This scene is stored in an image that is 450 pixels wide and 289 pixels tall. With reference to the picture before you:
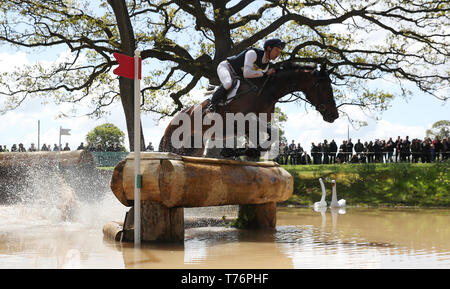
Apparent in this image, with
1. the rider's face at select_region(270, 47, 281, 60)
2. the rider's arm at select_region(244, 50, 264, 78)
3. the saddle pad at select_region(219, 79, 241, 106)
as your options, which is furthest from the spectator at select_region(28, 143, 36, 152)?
the rider's face at select_region(270, 47, 281, 60)

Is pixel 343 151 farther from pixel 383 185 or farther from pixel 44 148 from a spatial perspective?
pixel 44 148

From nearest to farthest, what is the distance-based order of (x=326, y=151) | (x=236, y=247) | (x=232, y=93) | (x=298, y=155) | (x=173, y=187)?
(x=173, y=187)
(x=236, y=247)
(x=232, y=93)
(x=326, y=151)
(x=298, y=155)

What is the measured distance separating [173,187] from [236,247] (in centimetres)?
95

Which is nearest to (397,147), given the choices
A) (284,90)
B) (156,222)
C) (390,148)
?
(390,148)

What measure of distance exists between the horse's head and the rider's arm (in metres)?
0.77

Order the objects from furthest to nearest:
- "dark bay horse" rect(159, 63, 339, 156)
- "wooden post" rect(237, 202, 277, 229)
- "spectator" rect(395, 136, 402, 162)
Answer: "spectator" rect(395, 136, 402, 162) < "wooden post" rect(237, 202, 277, 229) < "dark bay horse" rect(159, 63, 339, 156)

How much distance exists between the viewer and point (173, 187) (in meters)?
5.32

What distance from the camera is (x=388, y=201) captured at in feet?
49.2

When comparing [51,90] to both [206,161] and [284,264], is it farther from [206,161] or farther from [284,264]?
[284,264]

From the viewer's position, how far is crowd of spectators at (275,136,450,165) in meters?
20.8

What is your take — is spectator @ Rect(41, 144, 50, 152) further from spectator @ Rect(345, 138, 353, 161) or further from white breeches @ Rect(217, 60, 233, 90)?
white breeches @ Rect(217, 60, 233, 90)

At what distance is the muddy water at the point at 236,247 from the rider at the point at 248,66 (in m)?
2.11

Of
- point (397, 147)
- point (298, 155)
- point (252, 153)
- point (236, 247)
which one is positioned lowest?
point (236, 247)
